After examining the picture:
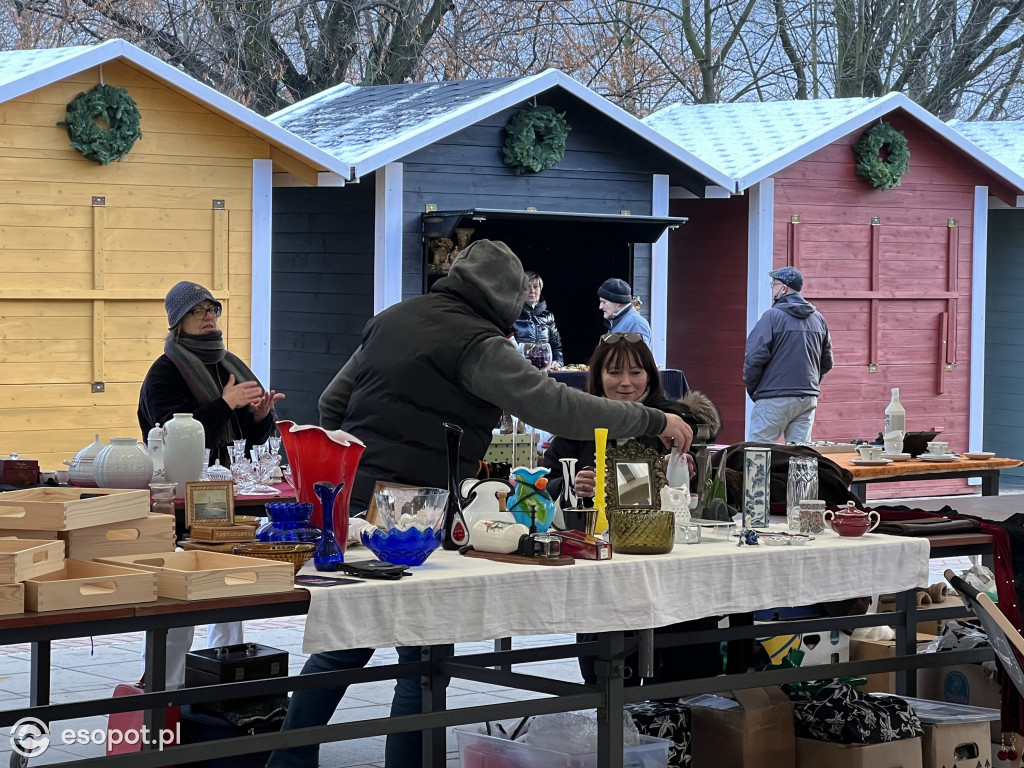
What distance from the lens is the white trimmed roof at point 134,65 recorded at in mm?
9216

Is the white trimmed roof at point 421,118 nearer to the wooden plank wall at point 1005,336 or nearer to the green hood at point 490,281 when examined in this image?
the wooden plank wall at point 1005,336

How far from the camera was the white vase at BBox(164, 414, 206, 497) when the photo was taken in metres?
5.31

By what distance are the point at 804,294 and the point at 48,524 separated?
992 cm

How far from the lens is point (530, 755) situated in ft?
15.5

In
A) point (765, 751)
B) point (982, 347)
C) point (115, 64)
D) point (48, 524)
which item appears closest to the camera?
point (48, 524)

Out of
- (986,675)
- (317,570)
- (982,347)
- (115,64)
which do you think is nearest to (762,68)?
(982,347)

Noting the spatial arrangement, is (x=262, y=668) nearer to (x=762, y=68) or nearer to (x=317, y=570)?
(x=317, y=570)

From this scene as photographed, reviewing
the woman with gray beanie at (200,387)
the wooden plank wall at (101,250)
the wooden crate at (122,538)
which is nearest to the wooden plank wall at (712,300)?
the wooden plank wall at (101,250)

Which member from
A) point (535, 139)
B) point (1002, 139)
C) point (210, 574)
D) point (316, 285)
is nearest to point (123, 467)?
point (210, 574)

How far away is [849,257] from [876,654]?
24.7 feet

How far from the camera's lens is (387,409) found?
4695 millimetres

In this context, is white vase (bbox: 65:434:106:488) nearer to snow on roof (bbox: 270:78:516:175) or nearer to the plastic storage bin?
the plastic storage bin

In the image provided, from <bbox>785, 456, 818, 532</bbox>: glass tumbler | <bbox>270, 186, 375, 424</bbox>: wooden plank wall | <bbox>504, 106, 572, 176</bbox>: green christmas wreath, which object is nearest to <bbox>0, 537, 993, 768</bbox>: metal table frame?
<bbox>785, 456, 818, 532</bbox>: glass tumbler

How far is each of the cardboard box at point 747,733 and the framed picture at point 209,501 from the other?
1798 millimetres
